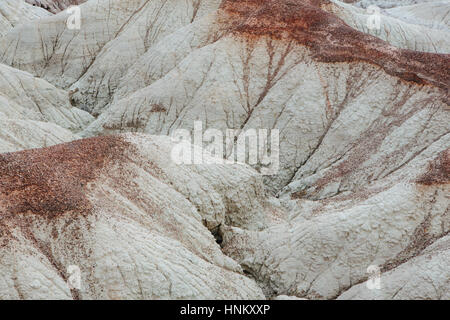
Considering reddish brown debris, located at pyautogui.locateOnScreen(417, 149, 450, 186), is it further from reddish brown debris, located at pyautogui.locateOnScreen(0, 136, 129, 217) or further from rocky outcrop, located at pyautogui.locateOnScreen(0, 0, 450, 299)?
reddish brown debris, located at pyautogui.locateOnScreen(0, 136, 129, 217)

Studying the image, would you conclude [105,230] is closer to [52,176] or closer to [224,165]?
[52,176]

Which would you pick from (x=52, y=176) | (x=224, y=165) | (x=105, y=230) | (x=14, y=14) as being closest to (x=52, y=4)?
(x=14, y=14)

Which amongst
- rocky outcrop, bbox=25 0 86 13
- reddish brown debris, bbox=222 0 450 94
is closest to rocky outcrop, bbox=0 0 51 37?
rocky outcrop, bbox=25 0 86 13

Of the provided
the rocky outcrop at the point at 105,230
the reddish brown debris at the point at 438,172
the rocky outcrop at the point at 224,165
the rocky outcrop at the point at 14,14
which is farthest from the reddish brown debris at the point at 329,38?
the rocky outcrop at the point at 14,14

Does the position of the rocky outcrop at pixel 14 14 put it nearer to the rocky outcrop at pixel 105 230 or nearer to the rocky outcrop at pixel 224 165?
the rocky outcrop at pixel 224 165

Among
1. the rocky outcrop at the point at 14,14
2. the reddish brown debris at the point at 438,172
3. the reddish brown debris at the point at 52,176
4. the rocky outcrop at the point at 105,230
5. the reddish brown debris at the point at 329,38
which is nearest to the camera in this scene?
the rocky outcrop at the point at 105,230
